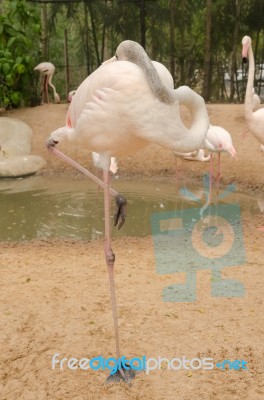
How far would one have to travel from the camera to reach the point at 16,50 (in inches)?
360

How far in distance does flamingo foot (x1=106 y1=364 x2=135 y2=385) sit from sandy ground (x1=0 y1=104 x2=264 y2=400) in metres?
0.03

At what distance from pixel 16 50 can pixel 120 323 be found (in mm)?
7380

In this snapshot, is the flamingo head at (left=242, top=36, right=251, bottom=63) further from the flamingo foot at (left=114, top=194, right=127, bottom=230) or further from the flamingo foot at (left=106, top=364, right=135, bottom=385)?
the flamingo foot at (left=106, top=364, right=135, bottom=385)

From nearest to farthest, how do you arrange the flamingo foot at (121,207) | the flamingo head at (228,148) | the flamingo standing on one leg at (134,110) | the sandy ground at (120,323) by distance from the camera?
1. the flamingo standing on one leg at (134,110)
2. the sandy ground at (120,323)
3. the flamingo foot at (121,207)
4. the flamingo head at (228,148)

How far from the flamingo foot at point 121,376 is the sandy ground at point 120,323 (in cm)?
3

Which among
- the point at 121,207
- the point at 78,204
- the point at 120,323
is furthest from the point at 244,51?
the point at 120,323

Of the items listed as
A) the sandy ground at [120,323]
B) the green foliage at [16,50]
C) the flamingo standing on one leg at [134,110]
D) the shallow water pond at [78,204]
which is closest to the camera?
the flamingo standing on one leg at [134,110]

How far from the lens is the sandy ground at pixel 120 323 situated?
241 cm

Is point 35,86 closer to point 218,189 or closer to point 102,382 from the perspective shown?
point 218,189

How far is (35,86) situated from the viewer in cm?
1035

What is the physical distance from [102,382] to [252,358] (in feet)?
2.62

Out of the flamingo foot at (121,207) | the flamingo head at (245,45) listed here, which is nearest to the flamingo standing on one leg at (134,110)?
the flamingo foot at (121,207)

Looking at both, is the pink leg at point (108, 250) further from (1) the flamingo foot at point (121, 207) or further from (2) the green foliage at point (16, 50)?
(2) the green foliage at point (16, 50)

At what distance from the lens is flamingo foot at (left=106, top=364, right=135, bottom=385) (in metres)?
2.44
